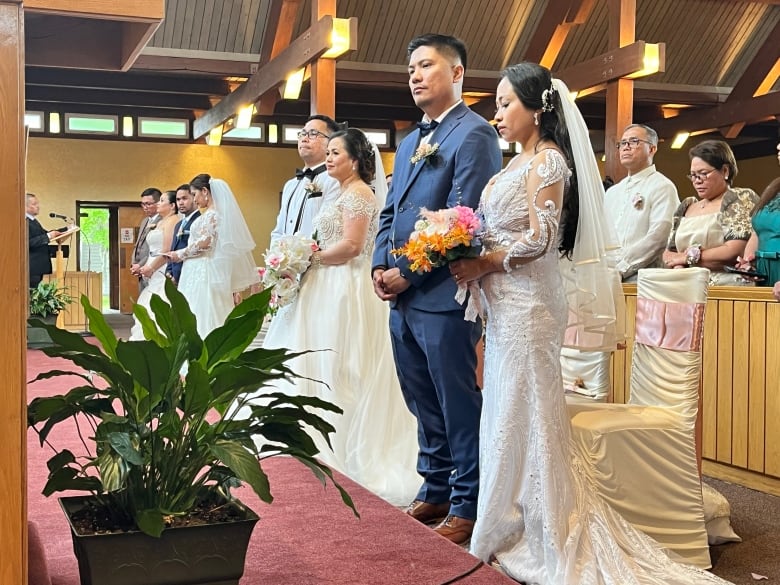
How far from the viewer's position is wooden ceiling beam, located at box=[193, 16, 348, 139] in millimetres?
8480

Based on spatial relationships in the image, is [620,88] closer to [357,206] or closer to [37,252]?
[357,206]

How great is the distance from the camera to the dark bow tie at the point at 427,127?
3.31 metres

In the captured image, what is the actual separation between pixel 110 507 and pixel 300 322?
2.54m

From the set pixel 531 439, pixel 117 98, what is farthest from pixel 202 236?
pixel 117 98

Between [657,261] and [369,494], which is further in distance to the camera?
[657,261]

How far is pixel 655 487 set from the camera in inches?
120

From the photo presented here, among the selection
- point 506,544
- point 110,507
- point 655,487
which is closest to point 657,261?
point 655,487

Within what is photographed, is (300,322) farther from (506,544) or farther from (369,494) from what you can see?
(506,544)

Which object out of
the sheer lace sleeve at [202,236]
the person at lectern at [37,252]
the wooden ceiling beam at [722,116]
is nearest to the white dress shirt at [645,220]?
the sheer lace sleeve at [202,236]

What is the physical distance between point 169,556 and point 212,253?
5.74 meters

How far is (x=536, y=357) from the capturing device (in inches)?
109

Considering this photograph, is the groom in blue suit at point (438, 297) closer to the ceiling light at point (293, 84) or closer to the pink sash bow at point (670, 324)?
the pink sash bow at point (670, 324)

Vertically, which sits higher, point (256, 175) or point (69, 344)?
point (256, 175)

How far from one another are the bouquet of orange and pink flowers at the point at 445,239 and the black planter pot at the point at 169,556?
1130 mm
